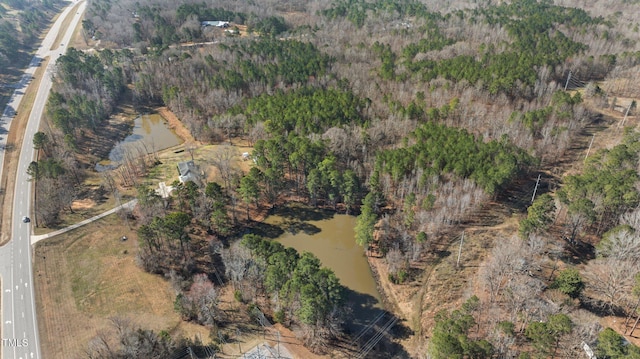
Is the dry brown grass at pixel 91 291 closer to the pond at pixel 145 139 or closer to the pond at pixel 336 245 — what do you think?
the pond at pixel 336 245

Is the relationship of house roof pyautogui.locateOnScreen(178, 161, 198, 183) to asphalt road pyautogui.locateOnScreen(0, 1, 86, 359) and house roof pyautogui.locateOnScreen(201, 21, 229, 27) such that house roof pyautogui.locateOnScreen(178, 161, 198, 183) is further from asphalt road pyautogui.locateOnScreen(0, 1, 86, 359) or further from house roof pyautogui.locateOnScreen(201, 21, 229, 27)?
house roof pyautogui.locateOnScreen(201, 21, 229, 27)

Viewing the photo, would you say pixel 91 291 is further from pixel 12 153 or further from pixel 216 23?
pixel 216 23

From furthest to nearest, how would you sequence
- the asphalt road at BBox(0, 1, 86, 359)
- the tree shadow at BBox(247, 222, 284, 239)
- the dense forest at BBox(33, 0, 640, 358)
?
the tree shadow at BBox(247, 222, 284, 239) → the dense forest at BBox(33, 0, 640, 358) → the asphalt road at BBox(0, 1, 86, 359)

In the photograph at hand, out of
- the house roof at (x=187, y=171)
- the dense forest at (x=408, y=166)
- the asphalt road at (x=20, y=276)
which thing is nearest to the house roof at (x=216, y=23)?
the dense forest at (x=408, y=166)

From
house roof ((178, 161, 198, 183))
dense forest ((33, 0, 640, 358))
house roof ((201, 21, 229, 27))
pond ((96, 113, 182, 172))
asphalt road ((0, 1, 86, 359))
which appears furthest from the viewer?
house roof ((201, 21, 229, 27))

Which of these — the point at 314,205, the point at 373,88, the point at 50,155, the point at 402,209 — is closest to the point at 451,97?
the point at 373,88

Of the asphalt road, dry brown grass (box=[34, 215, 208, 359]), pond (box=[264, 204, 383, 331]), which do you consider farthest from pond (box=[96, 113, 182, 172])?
pond (box=[264, 204, 383, 331])

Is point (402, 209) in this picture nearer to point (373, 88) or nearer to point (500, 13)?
point (373, 88)
